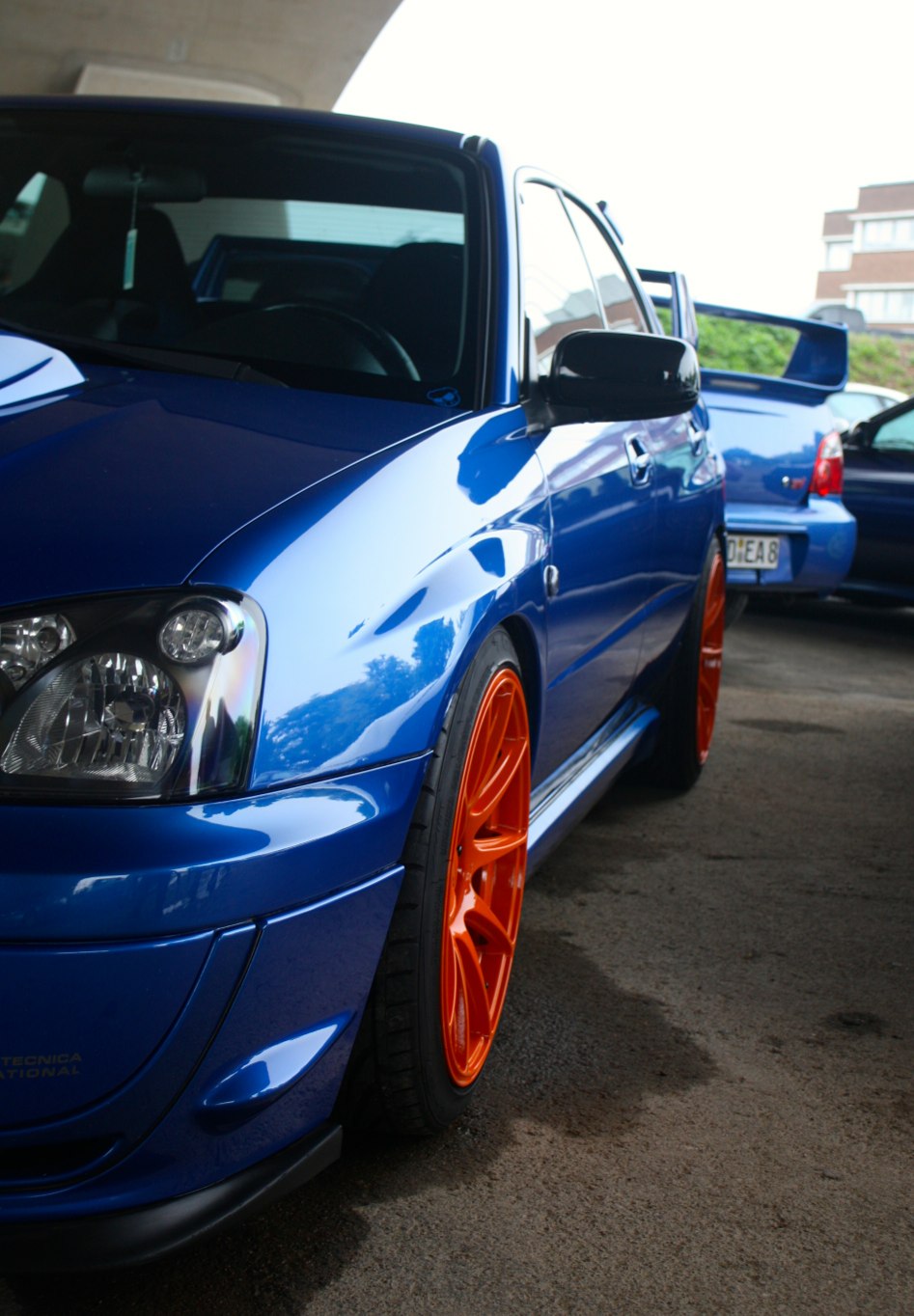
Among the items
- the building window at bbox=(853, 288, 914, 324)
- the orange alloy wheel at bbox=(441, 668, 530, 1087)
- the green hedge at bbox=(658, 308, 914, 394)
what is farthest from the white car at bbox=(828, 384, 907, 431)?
the building window at bbox=(853, 288, 914, 324)

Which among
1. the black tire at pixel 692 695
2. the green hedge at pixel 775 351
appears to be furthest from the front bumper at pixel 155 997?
the green hedge at pixel 775 351

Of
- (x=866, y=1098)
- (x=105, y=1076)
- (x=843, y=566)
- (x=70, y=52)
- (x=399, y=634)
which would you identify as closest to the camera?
(x=105, y=1076)

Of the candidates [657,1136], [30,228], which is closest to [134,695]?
[657,1136]

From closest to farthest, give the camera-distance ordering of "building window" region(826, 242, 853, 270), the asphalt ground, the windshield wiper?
the asphalt ground → the windshield wiper → "building window" region(826, 242, 853, 270)

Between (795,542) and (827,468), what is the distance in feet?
1.43

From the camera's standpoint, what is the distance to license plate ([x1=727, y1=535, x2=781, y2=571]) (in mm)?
6582

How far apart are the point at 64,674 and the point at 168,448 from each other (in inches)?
17.5

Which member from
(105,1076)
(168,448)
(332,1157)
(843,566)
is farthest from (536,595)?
(843,566)

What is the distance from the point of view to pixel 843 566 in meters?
6.77

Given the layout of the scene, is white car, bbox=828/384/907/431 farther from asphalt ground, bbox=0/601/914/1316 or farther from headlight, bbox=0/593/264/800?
headlight, bbox=0/593/264/800

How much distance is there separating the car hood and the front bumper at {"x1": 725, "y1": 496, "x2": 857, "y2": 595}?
453 cm

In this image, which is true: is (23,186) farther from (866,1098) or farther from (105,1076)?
(866,1098)

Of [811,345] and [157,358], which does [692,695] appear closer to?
[157,358]

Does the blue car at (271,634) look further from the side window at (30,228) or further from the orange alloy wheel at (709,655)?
the orange alloy wheel at (709,655)
